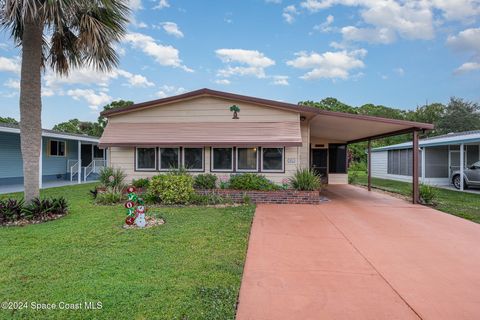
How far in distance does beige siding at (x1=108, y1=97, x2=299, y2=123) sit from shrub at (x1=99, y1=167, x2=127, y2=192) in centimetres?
217

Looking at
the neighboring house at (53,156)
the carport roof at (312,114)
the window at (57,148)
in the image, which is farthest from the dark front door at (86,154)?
the carport roof at (312,114)

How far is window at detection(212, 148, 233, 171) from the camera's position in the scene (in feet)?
34.1

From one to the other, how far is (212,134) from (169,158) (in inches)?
83.1

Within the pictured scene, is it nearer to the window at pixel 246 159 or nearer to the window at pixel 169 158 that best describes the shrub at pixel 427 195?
the window at pixel 246 159

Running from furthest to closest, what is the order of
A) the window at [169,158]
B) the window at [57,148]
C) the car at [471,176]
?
the window at [57,148] < the car at [471,176] < the window at [169,158]

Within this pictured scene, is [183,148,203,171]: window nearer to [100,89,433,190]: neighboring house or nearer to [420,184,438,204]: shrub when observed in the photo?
[100,89,433,190]: neighboring house

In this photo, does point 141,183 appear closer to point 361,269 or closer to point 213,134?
point 213,134

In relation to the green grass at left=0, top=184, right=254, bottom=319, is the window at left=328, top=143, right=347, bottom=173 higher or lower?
higher

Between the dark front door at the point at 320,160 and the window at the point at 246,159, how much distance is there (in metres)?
7.27

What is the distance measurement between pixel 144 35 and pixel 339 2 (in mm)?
10347

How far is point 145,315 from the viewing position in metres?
2.69

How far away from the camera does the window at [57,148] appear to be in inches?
669

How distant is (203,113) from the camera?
10.6m

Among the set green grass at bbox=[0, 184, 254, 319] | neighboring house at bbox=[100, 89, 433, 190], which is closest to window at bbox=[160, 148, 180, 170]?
neighboring house at bbox=[100, 89, 433, 190]
